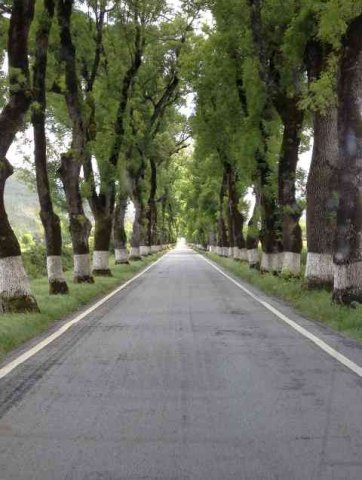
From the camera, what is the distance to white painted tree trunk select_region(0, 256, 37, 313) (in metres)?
13.4

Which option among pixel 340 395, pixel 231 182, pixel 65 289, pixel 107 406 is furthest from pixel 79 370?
pixel 231 182

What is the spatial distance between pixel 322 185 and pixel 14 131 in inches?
349

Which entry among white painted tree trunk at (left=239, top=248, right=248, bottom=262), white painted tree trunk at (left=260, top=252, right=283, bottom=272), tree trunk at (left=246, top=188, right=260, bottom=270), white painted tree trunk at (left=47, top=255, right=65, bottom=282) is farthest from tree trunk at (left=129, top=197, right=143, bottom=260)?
white painted tree trunk at (left=47, top=255, right=65, bottom=282)

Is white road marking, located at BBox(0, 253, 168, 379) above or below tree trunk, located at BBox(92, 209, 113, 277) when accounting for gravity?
below

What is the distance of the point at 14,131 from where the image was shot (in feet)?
44.2

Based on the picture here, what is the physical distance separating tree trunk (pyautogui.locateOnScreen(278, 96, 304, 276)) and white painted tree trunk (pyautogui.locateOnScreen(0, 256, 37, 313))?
1096 centimetres

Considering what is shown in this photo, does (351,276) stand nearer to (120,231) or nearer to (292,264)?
(292,264)

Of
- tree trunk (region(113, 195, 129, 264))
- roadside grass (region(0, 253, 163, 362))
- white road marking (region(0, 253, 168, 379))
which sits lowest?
white road marking (region(0, 253, 168, 379))

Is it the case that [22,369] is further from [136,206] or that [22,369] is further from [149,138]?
[136,206]

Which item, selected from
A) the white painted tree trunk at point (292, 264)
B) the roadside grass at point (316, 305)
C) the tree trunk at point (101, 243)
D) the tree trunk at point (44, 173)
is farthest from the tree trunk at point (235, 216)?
the tree trunk at point (44, 173)

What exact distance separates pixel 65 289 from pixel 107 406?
12407mm

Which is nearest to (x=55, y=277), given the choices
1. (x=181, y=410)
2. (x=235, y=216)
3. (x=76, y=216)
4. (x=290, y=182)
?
(x=76, y=216)

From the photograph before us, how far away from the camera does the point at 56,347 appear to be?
9867 mm

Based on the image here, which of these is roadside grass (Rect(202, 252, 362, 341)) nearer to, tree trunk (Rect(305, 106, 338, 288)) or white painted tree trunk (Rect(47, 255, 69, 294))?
tree trunk (Rect(305, 106, 338, 288))
